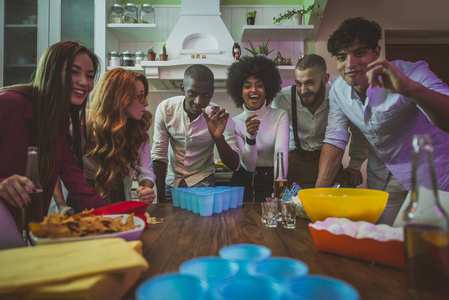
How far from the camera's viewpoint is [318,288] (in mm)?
469

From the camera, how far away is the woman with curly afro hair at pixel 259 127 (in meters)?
2.12

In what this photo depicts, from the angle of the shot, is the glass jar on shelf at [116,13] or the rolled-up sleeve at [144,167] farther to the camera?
the glass jar on shelf at [116,13]

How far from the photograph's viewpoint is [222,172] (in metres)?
2.97

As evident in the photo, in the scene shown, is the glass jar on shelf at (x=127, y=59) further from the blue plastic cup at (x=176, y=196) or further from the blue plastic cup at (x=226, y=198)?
the blue plastic cup at (x=226, y=198)

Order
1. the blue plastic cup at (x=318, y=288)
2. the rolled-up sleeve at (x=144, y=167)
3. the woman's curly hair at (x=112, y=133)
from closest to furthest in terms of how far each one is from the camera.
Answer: the blue plastic cup at (x=318, y=288)
the woman's curly hair at (x=112, y=133)
the rolled-up sleeve at (x=144, y=167)

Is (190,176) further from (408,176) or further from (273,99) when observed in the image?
(408,176)

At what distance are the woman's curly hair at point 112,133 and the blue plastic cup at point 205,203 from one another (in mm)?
611

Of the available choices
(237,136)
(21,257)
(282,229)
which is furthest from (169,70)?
(21,257)

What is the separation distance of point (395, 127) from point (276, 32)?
202cm

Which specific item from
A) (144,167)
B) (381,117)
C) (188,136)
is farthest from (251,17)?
(144,167)

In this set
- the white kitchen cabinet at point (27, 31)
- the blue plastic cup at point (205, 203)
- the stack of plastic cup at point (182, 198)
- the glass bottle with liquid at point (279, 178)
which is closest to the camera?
the glass bottle with liquid at point (279, 178)

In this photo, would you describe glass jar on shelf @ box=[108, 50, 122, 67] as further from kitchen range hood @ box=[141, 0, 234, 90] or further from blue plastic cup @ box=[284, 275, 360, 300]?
blue plastic cup @ box=[284, 275, 360, 300]

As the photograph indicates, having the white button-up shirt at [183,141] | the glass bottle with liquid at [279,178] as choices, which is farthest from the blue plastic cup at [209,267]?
the white button-up shirt at [183,141]

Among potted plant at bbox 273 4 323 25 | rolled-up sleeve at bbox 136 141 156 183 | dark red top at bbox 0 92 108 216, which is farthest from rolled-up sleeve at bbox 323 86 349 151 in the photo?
potted plant at bbox 273 4 323 25
